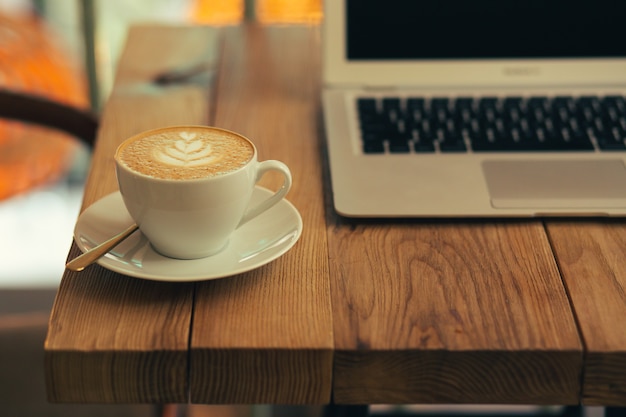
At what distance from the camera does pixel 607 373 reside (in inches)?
22.4

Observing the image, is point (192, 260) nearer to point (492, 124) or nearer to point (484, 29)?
point (492, 124)

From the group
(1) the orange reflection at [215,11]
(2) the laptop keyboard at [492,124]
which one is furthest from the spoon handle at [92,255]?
(1) the orange reflection at [215,11]

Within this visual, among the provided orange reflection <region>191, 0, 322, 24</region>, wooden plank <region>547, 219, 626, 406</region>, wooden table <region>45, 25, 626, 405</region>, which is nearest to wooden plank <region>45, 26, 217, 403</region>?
wooden table <region>45, 25, 626, 405</region>

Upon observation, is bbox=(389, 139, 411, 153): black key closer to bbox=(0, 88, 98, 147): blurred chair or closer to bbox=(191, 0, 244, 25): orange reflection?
bbox=(0, 88, 98, 147): blurred chair

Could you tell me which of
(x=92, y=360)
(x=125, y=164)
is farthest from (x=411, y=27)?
(x=92, y=360)

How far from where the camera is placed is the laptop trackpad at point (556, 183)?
741mm

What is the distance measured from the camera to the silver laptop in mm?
756

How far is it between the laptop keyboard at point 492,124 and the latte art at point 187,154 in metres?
0.24

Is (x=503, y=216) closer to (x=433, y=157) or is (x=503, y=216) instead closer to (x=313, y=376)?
(x=433, y=157)

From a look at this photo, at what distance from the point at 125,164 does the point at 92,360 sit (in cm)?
15

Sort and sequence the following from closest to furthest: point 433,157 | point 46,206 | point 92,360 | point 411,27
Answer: point 92,360 < point 433,157 < point 411,27 < point 46,206

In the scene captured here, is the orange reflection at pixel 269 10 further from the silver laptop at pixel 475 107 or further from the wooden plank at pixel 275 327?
the wooden plank at pixel 275 327

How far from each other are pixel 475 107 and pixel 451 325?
0.38 metres

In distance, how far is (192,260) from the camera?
0.63 meters
